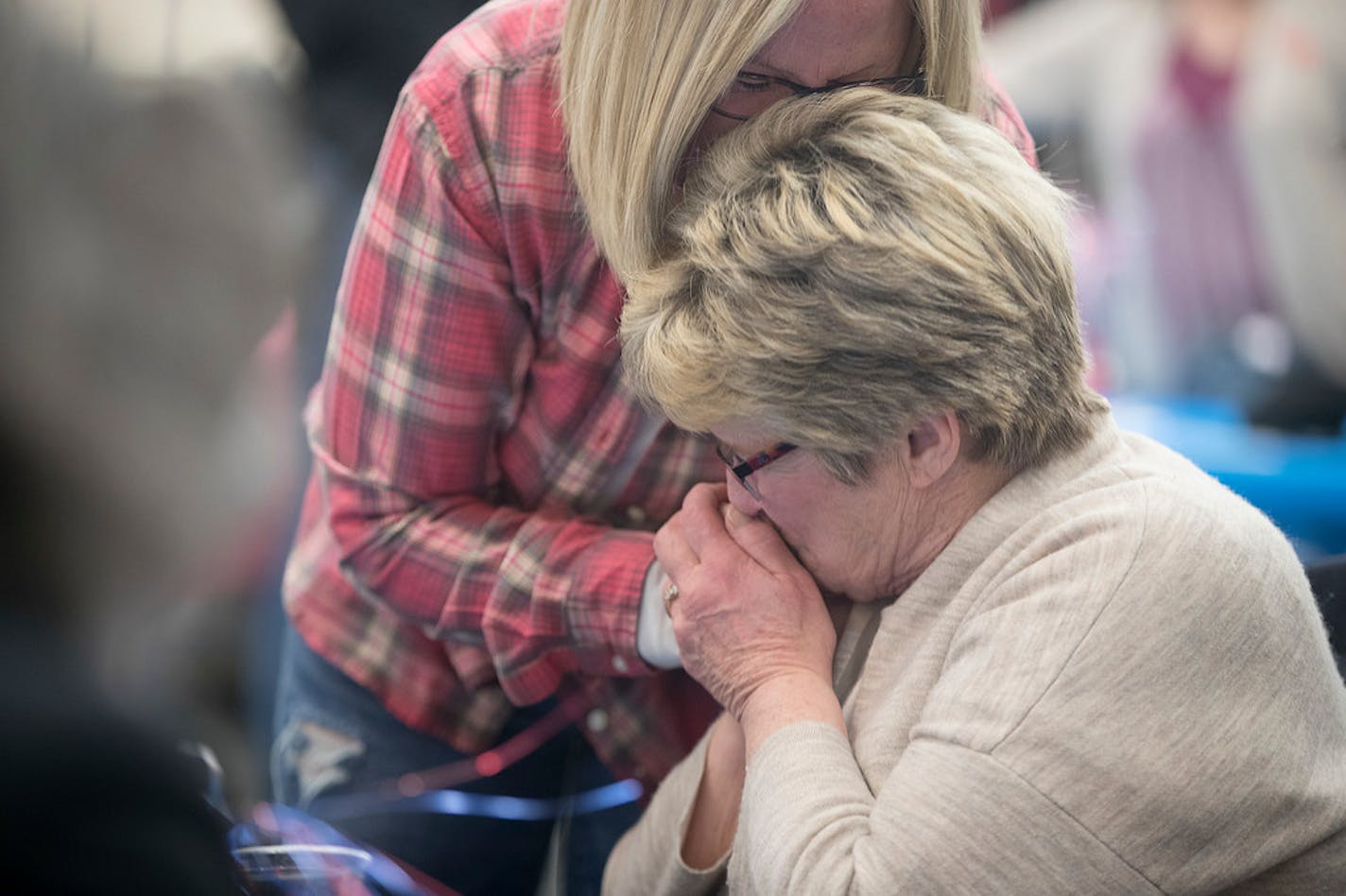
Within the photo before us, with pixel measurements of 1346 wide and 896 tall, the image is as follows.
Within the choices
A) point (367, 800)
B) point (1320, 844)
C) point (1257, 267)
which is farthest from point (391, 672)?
point (1257, 267)

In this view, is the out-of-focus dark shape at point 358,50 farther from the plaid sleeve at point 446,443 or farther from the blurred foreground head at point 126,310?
the plaid sleeve at point 446,443

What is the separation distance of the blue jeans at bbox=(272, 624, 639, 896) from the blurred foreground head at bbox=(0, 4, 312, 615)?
26 cm

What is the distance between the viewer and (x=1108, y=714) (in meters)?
0.90

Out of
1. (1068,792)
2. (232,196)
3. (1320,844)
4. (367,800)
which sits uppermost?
(232,196)

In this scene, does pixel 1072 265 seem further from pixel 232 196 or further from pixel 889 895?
pixel 232 196

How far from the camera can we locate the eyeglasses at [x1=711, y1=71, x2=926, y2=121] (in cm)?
105

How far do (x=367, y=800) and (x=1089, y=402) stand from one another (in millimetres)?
997

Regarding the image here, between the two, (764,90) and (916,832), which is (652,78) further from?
(916,832)

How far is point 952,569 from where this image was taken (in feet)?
3.55

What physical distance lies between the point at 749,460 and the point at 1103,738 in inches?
15.4

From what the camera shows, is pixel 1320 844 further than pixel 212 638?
No

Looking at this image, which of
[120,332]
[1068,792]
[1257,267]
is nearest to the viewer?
[1068,792]

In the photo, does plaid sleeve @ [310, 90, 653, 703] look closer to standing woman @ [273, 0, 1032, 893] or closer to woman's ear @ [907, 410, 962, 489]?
standing woman @ [273, 0, 1032, 893]

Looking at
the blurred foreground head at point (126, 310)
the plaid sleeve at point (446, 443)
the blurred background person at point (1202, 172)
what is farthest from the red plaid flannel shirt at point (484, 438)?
the blurred background person at point (1202, 172)
